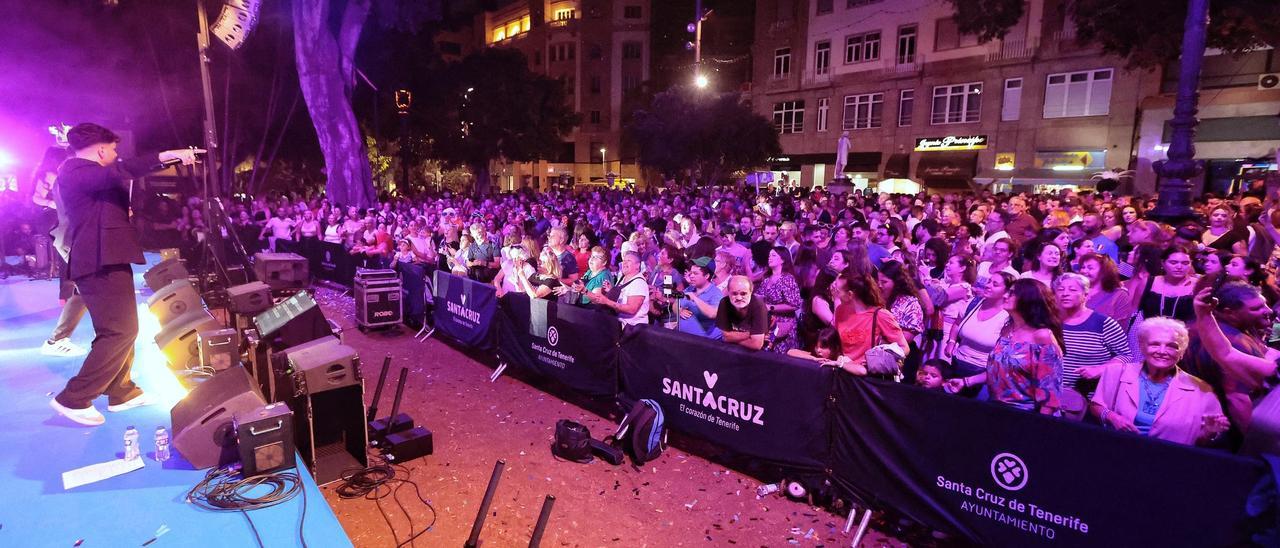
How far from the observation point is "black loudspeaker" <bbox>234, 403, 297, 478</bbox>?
157 inches

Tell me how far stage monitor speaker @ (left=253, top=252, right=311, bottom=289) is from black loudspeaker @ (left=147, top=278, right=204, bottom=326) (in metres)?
1.66

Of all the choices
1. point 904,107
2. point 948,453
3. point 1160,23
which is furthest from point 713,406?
point 904,107

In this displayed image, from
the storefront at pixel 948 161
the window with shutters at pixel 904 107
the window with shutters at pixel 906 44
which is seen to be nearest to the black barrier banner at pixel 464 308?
the storefront at pixel 948 161

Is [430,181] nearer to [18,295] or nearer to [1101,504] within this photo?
[18,295]

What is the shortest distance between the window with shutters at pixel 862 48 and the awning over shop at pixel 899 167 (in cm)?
518

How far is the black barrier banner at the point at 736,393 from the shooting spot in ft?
16.1

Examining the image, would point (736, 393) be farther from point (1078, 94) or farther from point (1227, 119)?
point (1078, 94)

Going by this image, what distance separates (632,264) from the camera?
6.74m

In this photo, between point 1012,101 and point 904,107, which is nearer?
point 1012,101

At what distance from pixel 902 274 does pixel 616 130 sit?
5996cm

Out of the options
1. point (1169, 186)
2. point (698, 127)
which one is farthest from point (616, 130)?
point (1169, 186)

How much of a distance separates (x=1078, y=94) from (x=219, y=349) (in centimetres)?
3044

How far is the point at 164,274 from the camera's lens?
29.2ft

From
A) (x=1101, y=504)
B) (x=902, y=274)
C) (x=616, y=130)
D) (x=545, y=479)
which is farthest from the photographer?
(x=616, y=130)
